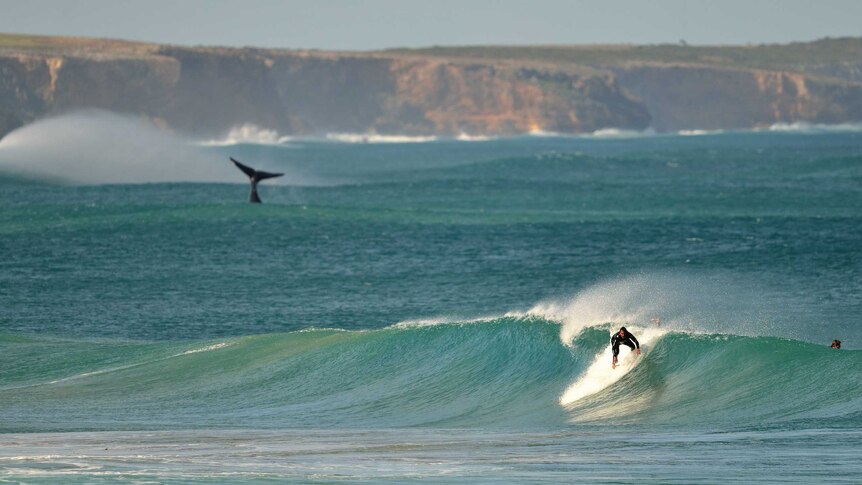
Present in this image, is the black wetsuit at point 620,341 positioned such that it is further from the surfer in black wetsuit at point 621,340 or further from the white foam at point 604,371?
the white foam at point 604,371

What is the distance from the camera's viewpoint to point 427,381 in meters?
25.3

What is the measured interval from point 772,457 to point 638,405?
197 inches

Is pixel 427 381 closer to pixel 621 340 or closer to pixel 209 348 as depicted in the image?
pixel 621 340

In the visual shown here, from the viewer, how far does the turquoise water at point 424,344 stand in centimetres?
1817

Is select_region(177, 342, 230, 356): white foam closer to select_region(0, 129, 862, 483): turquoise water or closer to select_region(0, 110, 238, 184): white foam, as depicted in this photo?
select_region(0, 129, 862, 483): turquoise water

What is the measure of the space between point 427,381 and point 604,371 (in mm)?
2915

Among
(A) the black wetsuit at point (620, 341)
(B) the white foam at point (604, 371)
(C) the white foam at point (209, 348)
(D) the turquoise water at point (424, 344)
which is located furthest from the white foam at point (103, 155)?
(A) the black wetsuit at point (620, 341)

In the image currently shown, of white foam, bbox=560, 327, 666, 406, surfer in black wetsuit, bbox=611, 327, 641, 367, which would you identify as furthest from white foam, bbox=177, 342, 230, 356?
surfer in black wetsuit, bbox=611, 327, 641, 367

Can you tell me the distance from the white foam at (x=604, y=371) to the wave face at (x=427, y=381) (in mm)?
58

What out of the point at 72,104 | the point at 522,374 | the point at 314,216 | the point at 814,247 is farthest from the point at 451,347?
the point at 72,104

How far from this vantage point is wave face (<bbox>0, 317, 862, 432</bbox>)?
21859 millimetres

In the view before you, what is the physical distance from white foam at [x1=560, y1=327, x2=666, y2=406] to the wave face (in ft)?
0.19

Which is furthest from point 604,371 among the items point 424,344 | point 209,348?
point 209,348

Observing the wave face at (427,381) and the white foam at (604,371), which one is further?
the white foam at (604,371)
